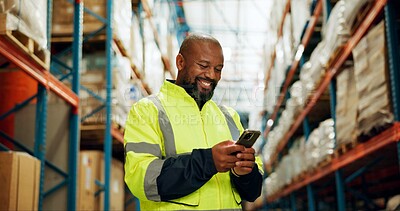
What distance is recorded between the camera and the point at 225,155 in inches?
80.6

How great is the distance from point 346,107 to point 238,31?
50.3ft

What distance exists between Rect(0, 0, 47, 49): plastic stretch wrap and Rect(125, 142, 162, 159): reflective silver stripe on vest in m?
1.92

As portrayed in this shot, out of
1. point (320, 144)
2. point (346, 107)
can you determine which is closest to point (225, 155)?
point (346, 107)

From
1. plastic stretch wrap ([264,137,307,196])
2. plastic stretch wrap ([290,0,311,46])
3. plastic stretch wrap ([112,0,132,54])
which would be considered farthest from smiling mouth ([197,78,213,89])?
plastic stretch wrap ([264,137,307,196])

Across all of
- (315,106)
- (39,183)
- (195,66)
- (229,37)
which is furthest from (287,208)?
(195,66)

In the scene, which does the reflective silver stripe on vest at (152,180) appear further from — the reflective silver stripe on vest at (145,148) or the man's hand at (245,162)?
the man's hand at (245,162)

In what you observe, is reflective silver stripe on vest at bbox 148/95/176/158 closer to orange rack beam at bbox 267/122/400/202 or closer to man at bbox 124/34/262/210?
man at bbox 124/34/262/210

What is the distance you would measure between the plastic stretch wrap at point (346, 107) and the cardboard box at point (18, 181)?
340 centimetres

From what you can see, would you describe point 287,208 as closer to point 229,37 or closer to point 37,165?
point 229,37

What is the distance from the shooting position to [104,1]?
24.0ft

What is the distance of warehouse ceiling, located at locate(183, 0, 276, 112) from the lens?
18.7m

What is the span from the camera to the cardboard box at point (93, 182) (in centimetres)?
675

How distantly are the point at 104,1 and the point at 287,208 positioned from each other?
32.3ft

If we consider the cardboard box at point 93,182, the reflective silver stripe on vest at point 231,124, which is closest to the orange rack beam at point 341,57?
the reflective silver stripe on vest at point 231,124
